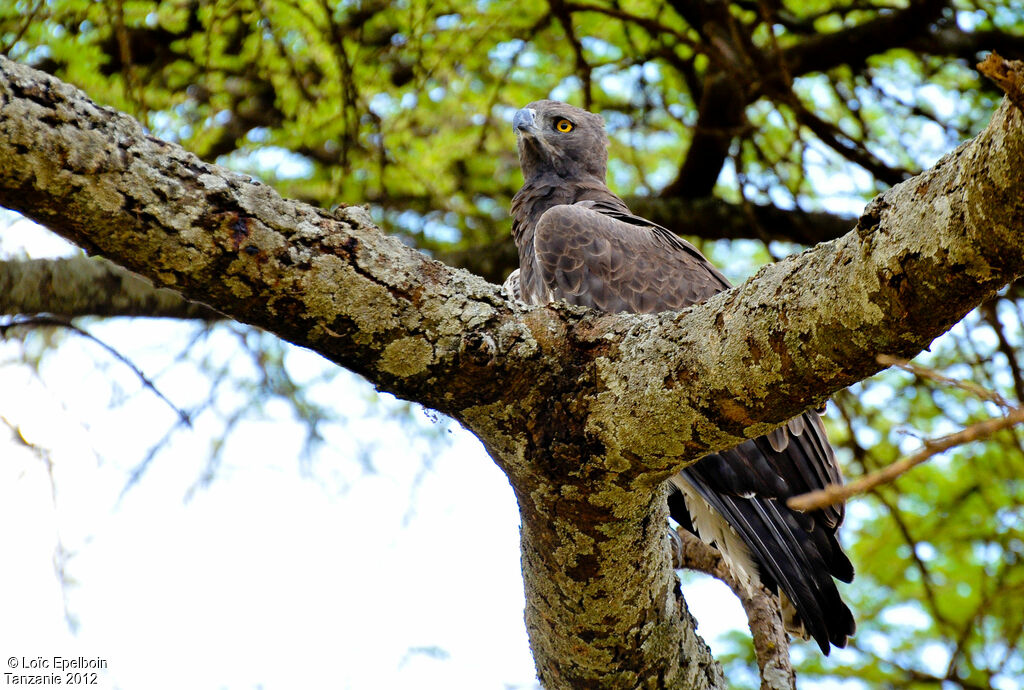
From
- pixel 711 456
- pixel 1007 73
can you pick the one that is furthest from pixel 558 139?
pixel 1007 73

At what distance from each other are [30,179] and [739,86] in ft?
15.0

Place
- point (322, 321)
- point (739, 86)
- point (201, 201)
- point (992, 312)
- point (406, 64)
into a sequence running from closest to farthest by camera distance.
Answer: point (201, 201) → point (322, 321) → point (992, 312) → point (739, 86) → point (406, 64)

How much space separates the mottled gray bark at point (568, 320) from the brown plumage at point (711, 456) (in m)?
0.88

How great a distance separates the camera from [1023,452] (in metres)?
5.18

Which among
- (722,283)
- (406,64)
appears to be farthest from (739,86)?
(406,64)

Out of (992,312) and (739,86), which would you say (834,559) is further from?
(739,86)

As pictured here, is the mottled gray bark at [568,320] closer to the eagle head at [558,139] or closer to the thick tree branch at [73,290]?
the thick tree branch at [73,290]

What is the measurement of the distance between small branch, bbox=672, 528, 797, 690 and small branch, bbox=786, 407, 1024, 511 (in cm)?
301

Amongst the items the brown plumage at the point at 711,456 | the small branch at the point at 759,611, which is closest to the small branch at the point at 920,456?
the brown plumage at the point at 711,456

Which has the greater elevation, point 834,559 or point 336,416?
point 336,416

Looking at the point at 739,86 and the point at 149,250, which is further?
the point at 739,86

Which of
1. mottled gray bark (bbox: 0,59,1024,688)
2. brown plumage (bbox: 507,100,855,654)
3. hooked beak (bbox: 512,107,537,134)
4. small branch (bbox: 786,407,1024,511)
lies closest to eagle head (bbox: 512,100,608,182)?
hooked beak (bbox: 512,107,537,134)

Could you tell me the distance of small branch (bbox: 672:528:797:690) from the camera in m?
3.99

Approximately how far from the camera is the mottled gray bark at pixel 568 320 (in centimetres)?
203
